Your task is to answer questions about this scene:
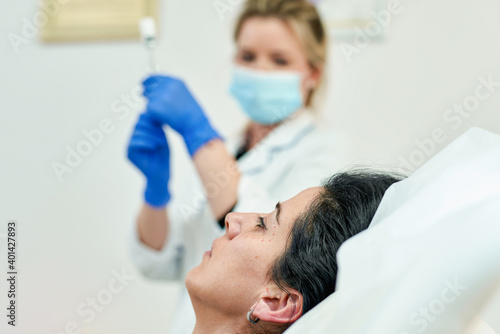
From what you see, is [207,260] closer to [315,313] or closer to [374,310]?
[315,313]

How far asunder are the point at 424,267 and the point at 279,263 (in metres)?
0.27

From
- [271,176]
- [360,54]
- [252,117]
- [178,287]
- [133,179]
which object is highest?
[360,54]

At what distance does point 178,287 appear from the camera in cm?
222

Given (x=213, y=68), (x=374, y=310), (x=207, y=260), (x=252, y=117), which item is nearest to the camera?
(x=374, y=310)

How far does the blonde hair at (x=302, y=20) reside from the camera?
1658 mm

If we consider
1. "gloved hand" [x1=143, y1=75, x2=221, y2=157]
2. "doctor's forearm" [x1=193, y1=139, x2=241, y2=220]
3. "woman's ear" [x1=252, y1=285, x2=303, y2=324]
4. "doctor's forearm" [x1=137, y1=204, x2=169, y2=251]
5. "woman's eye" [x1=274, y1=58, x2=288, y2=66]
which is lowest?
"doctor's forearm" [x1=137, y1=204, x2=169, y2=251]

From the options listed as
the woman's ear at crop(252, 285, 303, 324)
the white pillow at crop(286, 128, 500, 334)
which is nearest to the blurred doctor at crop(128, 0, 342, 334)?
the woman's ear at crop(252, 285, 303, 324)

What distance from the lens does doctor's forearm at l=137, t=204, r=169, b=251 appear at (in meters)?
1.57

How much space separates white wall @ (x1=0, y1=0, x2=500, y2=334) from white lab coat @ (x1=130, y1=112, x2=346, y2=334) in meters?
0.41

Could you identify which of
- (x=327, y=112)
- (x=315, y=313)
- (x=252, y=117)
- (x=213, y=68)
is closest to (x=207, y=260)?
(x=315, y=313)

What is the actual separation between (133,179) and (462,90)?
127 centimetres

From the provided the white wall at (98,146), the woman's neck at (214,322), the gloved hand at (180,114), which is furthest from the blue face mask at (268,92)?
the woman's neck at (214,322)

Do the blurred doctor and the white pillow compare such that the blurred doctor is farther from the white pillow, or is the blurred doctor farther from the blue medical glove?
the white pillow

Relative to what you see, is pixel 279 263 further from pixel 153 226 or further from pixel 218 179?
pixel 153 226
